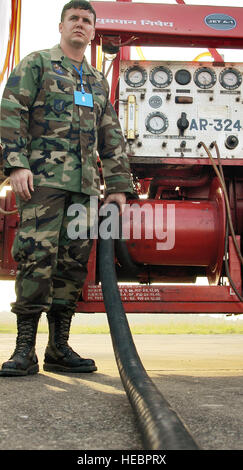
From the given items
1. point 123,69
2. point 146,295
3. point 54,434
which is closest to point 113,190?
point 146,295

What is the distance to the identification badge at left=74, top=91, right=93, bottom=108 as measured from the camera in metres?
2.42

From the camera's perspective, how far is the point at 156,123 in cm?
288

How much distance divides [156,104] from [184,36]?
435 mm

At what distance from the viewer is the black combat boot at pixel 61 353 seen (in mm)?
2408

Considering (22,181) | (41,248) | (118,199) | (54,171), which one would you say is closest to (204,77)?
(118,199)

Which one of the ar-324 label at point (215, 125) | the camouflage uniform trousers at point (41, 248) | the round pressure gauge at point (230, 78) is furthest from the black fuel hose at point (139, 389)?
the round pressure gauge at point (230, 78)

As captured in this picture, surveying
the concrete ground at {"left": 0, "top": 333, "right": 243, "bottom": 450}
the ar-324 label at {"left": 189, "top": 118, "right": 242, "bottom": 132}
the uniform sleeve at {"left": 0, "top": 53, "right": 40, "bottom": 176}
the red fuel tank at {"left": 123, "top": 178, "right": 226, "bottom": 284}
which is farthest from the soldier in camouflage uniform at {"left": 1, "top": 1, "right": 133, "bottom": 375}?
the ar-324 label at {"left": 189, "top": 118, "right": 242, "bottom": 132}

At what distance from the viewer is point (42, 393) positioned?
1.73m

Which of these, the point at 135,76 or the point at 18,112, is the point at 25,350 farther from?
the point at 135,76

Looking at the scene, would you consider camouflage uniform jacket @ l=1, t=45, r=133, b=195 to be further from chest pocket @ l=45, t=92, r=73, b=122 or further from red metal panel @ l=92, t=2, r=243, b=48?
red metal panel @ l=92, t=2, r=243, b=48

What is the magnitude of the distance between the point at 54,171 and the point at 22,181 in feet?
0.60

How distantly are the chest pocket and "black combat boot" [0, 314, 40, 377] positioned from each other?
0.96 meters

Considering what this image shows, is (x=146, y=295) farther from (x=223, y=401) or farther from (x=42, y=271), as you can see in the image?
(x=223, y=401)

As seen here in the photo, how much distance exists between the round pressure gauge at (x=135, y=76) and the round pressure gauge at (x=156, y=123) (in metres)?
0.21
